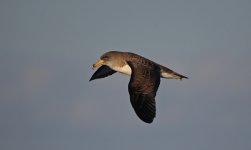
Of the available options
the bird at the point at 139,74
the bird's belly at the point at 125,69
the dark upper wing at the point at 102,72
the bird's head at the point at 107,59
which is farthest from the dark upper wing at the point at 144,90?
the dark upper wing at the point at 102,72

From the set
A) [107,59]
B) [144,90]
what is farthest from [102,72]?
[144,90]

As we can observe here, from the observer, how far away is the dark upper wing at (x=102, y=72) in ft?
126

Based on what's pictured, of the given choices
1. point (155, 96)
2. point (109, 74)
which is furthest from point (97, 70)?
point (155, 96)

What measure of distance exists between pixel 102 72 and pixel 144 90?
5.39 meters

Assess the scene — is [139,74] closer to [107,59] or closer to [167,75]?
[167,75]

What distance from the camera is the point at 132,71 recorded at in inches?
1373

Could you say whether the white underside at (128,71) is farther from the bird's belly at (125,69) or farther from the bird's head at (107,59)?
the bird's head at (107,59)

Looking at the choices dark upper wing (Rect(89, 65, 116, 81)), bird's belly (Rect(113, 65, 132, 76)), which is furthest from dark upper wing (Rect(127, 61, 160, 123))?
dark upper wing (Rect(89, 65, 116, 81))

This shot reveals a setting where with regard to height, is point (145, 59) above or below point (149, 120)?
above

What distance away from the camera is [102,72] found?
1519 inches

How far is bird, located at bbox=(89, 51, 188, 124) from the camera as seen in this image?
3288 cm

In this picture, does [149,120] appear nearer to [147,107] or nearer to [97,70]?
[147,107]

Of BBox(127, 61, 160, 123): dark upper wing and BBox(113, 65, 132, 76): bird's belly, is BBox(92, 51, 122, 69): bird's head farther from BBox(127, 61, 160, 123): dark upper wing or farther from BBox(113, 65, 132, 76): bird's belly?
BBox(127, 61, 160, 123): dark upper wing

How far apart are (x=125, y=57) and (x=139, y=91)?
10.8 feet
